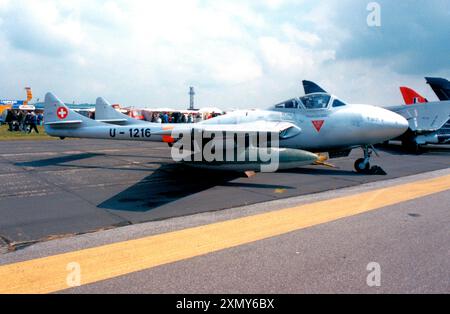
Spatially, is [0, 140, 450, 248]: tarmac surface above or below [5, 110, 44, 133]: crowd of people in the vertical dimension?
below

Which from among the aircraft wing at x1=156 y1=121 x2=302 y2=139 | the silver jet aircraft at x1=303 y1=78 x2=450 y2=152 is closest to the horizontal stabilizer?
the aircraft wing at x1=156 y1=121 x2=302 y2=139

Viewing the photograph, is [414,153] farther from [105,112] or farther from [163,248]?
[163,248]

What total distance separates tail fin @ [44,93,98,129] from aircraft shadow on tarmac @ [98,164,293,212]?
441cm

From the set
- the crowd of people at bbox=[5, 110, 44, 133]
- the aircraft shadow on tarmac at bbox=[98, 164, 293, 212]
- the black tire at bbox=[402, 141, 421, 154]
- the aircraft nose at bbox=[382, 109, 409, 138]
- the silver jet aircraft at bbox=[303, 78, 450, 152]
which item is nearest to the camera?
the aircraft shadow on tarmac at bbox=[98, 164, 293, 212]

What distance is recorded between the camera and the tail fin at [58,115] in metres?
13.1

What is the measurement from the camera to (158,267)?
12.5 feet

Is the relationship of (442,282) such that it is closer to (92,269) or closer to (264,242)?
(264,242)

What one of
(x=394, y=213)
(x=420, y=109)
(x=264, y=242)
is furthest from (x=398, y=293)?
(x=420, y=109)

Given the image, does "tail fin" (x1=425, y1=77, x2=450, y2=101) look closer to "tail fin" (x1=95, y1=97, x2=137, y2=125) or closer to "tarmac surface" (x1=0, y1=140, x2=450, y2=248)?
"tarmac surface" (x1=0, y1=140, x2=450, y2=248)

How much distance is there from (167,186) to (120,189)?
44.6 inches

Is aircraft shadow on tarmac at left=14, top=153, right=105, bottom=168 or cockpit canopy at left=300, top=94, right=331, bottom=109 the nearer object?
cockpit canopy at left=300, top=94, right=331, bottom=109

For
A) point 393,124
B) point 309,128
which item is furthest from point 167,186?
point 393,124

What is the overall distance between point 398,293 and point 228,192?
4.95 meters

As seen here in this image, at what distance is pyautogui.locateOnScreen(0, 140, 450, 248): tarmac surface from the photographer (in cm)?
553
